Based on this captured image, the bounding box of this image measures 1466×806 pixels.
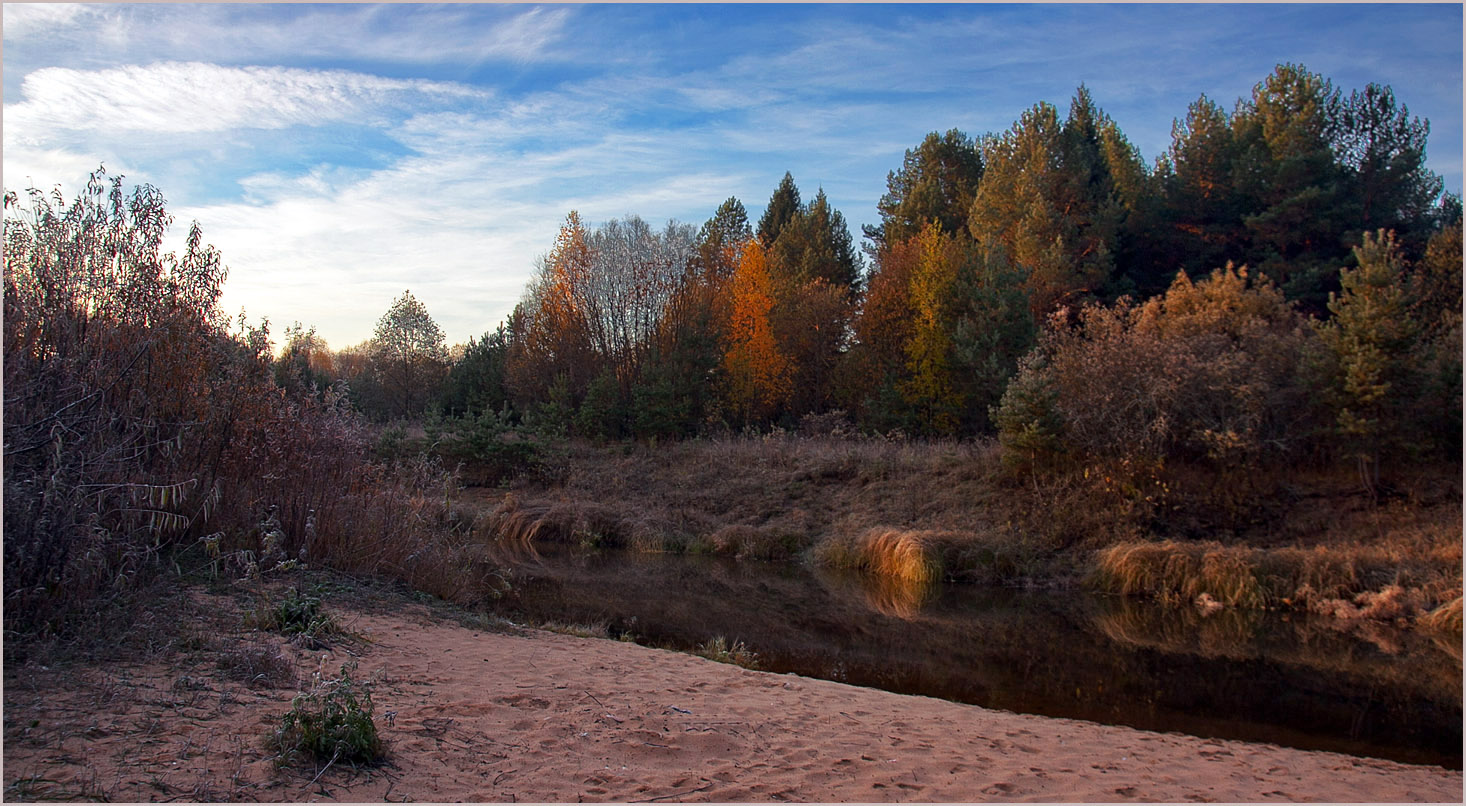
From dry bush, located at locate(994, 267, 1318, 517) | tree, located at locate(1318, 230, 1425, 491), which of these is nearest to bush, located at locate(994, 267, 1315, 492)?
dry bush, located at locate(994, 267, 1318, 517)

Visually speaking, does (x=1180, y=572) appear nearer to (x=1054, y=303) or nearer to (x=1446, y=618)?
(x=1446, y=618)

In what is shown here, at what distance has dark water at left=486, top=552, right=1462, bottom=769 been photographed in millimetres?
9477

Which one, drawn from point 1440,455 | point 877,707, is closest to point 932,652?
point 877,707

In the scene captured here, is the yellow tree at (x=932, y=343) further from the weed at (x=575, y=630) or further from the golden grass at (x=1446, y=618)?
the weed at (x=575, y=630)

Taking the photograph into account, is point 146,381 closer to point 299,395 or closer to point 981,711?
point 299,395

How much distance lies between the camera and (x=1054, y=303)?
1314 inches

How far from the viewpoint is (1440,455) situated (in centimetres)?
1945

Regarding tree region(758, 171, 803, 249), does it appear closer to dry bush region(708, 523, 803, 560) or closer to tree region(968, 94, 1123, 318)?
tree region(968, 94, 1123, 318)

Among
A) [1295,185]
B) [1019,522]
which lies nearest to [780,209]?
[1295,185]

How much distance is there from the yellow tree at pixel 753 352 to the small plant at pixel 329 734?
1166 inches

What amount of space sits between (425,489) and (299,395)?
227cm

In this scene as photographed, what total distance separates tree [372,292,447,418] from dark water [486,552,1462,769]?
1124 inches

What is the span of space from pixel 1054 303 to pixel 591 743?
3125cm

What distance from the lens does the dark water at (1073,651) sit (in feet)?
31.1
